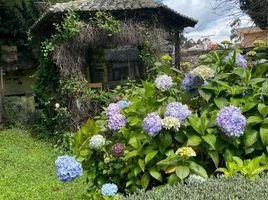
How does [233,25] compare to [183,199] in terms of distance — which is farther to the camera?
[233,25]

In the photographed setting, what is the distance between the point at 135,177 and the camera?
3332 mm

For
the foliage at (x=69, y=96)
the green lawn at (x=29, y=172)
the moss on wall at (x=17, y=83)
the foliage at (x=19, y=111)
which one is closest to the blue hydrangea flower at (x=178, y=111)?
the green lawn at (x=29, y=172)

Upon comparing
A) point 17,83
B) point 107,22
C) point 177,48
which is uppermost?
point 107,22

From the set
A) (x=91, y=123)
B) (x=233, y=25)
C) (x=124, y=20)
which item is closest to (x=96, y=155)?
(x=91, y=123)

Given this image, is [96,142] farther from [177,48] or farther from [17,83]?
[17,83]

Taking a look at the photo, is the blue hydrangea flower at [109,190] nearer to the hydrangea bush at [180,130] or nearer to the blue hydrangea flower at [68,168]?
the hydrangea bush at [180,130]

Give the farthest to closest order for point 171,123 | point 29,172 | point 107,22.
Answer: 1. point 107,22
2. point 29,172
3. point 171,123

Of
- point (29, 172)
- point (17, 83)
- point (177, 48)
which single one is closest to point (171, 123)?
point (29, 172)

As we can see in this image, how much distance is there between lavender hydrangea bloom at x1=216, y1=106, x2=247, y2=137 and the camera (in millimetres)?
3018

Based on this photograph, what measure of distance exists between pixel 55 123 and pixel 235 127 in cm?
849

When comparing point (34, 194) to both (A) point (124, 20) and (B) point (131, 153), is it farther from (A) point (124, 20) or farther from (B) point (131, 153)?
(A) point (124, 20)

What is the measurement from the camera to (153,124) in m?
3.13

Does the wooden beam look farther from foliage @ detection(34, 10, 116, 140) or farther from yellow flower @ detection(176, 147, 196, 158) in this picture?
yellow flower @ detection(176, 147, 196, 158)

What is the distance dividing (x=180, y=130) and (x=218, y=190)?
0.94m
